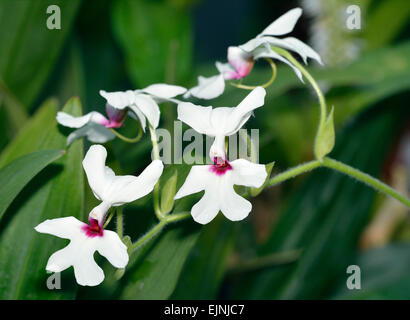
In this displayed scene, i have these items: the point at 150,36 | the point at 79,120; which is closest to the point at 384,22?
the point at 150,36

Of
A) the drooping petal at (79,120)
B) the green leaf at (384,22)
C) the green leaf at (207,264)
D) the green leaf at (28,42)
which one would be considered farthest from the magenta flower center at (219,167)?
the green leaf at (384,22)

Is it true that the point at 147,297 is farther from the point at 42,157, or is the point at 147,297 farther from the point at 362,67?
the point at 362,67

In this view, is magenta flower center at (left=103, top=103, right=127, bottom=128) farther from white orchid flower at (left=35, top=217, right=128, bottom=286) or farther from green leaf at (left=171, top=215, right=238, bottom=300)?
green leaf at (left=171, top=215, right=238, bottom=300)

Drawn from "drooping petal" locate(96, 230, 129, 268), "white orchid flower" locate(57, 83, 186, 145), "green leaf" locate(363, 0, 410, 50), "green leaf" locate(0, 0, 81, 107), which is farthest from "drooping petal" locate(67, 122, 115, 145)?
"green leaf" locate(363, 0, 410, 50)

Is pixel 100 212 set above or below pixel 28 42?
below

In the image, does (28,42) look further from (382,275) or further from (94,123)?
(382,275)
